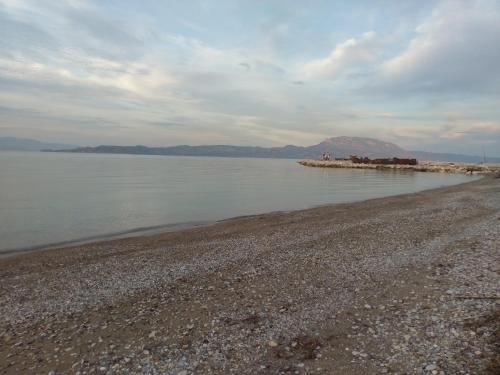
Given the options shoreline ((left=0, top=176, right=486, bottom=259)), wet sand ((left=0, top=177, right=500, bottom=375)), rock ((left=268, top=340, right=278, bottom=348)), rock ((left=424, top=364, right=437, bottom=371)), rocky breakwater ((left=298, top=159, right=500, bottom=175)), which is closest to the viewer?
rock ((left=424, top=364, right=437, bottom=371))

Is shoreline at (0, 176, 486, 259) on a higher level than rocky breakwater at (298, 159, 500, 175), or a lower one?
lower

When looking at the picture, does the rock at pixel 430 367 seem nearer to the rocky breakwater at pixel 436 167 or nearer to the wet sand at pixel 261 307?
the wet sand at pixel 261 307

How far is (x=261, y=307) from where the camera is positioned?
8664mm

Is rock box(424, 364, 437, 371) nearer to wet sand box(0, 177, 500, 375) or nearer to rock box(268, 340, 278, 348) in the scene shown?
wet sand box(0, 177, 500, 375)

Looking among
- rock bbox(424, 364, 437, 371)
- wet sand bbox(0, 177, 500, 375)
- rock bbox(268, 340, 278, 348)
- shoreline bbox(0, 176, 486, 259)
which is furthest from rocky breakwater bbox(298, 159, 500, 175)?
rock bbox(268, 340, 278, 348)

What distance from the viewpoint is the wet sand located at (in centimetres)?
633

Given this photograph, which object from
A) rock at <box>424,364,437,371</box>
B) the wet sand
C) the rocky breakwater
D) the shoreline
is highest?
the rocky breakwater

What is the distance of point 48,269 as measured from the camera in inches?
516

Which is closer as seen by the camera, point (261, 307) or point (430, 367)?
point (430, 367)

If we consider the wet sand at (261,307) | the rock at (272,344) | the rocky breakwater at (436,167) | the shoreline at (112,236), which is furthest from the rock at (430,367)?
the rocky breakwater at (436,167)

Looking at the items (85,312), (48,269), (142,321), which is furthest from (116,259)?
(142,321)

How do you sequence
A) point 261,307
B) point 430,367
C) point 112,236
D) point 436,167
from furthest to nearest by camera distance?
point 436,167 < point 112,236 < point 261,307 < point 430,367

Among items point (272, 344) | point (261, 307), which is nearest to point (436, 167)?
point (261, 307)

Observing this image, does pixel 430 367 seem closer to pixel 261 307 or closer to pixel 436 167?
pixel 261 307
